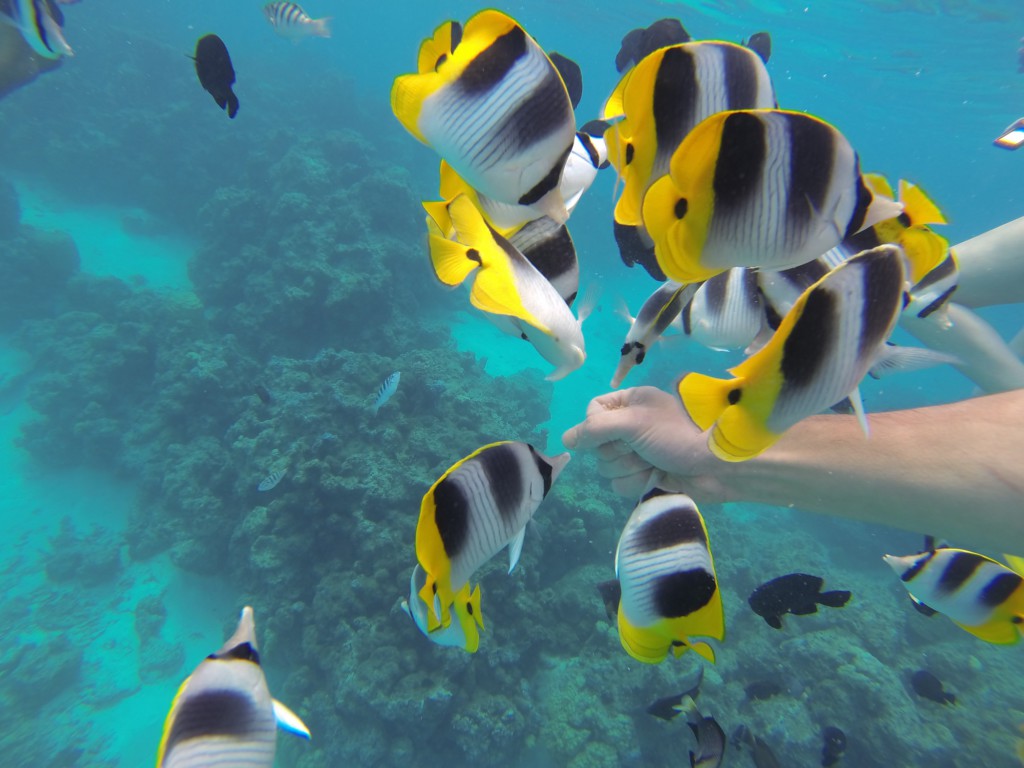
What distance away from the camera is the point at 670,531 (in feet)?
5.52

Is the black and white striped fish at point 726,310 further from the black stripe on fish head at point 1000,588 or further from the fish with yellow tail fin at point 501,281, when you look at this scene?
the black stripe on fish head at point 1000,588

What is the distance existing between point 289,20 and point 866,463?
9.74m

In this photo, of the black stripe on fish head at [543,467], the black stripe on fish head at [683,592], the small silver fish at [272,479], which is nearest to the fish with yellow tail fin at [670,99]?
the black stripe on fish head at [543,467]

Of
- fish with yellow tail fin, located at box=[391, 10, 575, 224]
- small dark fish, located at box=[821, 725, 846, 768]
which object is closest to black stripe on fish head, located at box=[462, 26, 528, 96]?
fish with yellow tail fin, located at box=[391, 10, 575, 224]

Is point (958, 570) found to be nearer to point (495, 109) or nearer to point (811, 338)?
point (811, 338)

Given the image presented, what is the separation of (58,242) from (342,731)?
1931 cm

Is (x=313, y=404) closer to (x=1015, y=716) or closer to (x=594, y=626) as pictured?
(x=594, y=626)

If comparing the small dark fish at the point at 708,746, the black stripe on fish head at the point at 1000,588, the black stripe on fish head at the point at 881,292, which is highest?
the black stripe on fish head at the point at 881,292

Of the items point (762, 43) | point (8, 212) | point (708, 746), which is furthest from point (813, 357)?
point (8, 212)

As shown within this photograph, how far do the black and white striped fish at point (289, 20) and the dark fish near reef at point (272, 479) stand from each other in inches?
287

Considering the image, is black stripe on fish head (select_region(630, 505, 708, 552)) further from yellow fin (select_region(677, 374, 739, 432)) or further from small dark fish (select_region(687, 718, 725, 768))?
small dark fish (select_region(687, 718, 725, 768))

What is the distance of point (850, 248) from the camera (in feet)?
4.92

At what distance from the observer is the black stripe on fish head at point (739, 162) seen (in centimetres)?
104

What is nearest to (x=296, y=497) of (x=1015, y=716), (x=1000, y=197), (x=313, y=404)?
(x=313, y=404)
